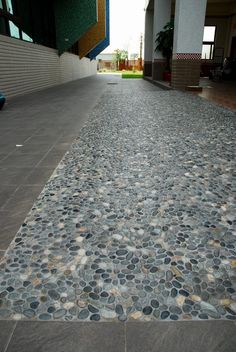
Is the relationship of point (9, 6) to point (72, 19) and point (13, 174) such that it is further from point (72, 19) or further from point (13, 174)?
point (13, 174)

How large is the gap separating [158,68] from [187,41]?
21.7 ft

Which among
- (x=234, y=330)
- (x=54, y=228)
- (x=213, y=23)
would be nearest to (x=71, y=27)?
(x=213, y=23)

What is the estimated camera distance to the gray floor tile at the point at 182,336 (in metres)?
1.21

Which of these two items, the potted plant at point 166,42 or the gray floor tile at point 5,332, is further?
the potted plant at point 166,42

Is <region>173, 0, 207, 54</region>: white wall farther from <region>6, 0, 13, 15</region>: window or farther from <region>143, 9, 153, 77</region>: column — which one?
<region>143, 9, 153, 77</region>: column

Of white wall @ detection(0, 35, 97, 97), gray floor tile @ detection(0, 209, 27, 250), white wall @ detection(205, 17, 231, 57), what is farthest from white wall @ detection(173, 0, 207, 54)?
white wall @ detection(205, 17, 231, 57)

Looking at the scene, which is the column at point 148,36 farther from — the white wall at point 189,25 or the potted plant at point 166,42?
the white wall at point 189,25

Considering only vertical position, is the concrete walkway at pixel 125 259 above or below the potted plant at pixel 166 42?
below

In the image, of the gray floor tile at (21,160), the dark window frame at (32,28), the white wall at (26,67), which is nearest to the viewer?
the gray floor tile at (21,160)

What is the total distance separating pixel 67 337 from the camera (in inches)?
49.7

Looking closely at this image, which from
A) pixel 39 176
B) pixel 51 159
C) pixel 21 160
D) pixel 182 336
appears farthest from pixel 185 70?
pixel 182 336

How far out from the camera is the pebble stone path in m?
1.44

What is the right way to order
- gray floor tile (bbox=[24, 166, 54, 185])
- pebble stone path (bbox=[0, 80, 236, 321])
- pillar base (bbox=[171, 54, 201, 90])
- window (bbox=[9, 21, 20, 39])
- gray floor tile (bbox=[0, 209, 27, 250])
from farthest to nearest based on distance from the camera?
pillar base (bbox=[171, 54, 201, 90])
window (bbox=[9, 21, 20, 39])
gray floor tile (bbox=[24, 166, 54, 185])
gray floor tile (bbox=[0, 209, 27, 250])
pebble stone path (bbox=[0, 80, 236, 321])

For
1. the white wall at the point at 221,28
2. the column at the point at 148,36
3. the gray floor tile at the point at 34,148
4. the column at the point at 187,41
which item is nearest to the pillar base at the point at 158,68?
the column at the point at 148,36
